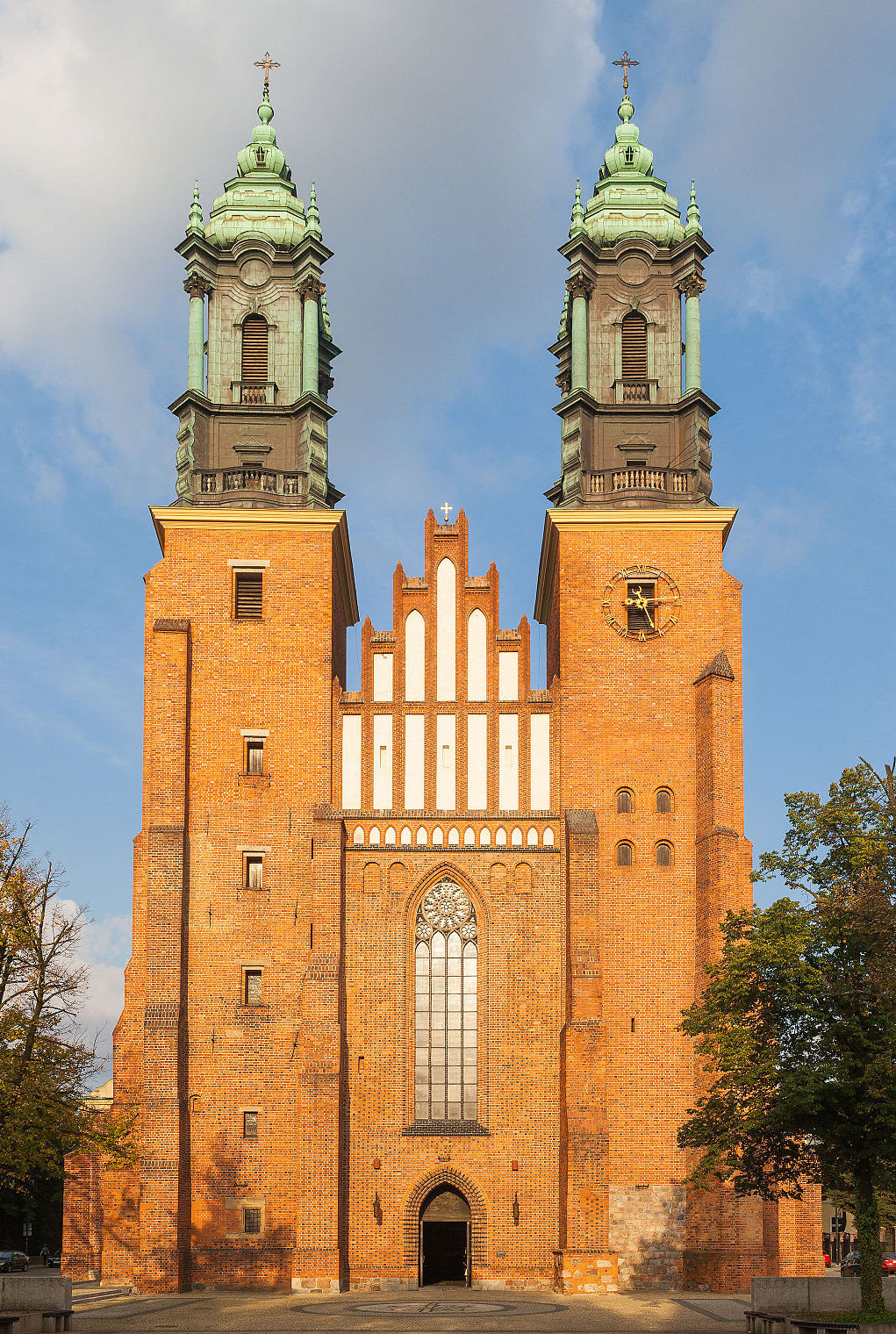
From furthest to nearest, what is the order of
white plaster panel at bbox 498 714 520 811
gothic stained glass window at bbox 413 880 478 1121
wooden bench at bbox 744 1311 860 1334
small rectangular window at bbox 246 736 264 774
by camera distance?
small rectangular window at bbox 246 736 264 774 < white plaster panel at bbox 498 714 520 811 < gothic stained glass window at bbox 413 880 478 1121 < wooden bench at bbox 744 1311 860 1334

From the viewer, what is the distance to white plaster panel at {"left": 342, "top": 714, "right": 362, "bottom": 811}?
4000 centimetres

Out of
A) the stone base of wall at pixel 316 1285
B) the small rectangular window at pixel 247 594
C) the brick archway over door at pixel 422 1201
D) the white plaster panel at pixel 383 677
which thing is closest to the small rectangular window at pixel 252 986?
the brick archway over door at pixel 422 1201

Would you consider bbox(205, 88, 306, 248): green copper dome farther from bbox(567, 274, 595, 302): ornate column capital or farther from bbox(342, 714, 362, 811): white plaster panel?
bbox(342, 714, 362, 811): white plaster panel

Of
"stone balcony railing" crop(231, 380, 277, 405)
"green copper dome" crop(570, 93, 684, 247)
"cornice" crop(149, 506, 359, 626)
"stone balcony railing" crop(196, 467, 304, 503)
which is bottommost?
"cornice" crop(149, 506, 359, 626)

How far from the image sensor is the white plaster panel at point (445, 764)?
40031 millimetres

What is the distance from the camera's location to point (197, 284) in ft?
144

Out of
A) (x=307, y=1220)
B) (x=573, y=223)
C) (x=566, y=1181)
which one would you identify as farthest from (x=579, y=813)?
(x=573, y=223)

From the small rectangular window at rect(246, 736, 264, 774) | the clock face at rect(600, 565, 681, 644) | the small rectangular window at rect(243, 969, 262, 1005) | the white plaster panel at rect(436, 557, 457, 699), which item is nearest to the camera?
the small rectangular window at rect(243, 969, 262, 1005)

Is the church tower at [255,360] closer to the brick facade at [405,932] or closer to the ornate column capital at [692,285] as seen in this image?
the brick facade at [405,932]

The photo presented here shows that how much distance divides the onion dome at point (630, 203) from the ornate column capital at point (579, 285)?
5.26 feet

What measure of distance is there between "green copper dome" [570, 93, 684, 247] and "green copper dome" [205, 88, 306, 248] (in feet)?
26.9

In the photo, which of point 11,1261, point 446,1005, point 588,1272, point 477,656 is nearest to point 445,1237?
point 588,1272

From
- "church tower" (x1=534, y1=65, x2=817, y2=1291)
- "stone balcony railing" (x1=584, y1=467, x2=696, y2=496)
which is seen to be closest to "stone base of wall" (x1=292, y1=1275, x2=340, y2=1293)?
"church tower" (x1=534, y1=65, x2=817, y2=1291)

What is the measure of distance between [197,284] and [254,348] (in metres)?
2.39
